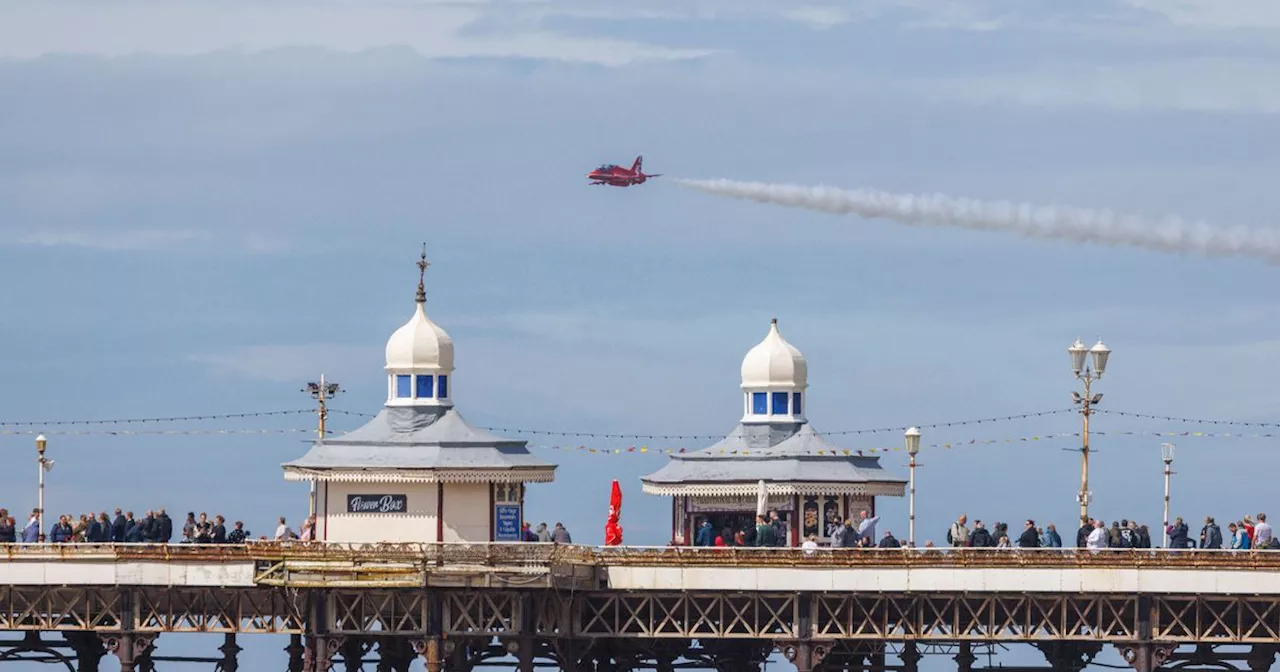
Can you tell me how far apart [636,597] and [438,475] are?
8876 millimetres

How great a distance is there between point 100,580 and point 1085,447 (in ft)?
94.8

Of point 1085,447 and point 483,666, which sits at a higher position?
point 1085,447

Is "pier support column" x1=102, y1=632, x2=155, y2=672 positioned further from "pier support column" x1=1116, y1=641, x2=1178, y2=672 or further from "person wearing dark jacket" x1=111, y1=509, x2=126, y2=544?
"pier support column" x1=1116, y1=641, x2=1178, y2=672

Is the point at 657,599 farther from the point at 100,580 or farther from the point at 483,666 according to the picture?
the point at 100,580

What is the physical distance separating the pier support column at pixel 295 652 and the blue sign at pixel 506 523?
721cm

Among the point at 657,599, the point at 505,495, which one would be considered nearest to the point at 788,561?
the point at 657,599

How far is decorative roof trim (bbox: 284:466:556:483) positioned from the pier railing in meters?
5.26

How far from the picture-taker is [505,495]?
104 meters

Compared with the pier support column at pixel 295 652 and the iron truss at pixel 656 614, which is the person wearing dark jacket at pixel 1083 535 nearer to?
the iron truss at pixel 656 614

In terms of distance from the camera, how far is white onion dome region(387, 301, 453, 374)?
109 m

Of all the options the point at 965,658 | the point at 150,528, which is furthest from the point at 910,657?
the point at 150,528

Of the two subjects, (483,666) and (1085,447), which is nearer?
(1085,447)

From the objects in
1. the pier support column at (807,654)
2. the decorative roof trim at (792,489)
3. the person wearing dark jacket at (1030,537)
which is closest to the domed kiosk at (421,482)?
the decorative roof trim at (792,489)

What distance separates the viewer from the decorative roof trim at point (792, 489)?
11056 centimetres
